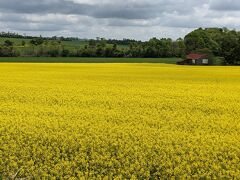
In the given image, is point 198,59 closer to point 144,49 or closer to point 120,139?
point 144,49

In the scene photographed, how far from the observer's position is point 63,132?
13.1 m

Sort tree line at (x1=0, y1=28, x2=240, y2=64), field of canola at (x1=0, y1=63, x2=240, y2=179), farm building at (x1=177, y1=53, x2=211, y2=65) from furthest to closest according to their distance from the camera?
tree line at (x1=0, y1=28, x2=240, y2=64) → farm building at (x1=177, y1=53, x2=211, y2=65) → field of canola at (x1=0, y1=63, x2=240, y2=179)

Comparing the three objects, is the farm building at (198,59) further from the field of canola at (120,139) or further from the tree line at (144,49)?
the field of canola at (120,139)

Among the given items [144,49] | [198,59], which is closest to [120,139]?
[198,59]

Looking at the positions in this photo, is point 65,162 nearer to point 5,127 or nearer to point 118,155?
point 118,155

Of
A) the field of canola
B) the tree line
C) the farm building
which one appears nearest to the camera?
the field of canola

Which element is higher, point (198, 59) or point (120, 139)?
point (120, 139)

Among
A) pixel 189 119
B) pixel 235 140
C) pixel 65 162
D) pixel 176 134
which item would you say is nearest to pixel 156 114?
pixel 189 119

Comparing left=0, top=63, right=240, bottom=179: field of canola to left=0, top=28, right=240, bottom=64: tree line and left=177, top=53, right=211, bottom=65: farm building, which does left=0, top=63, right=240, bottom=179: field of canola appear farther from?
left=0, top=28, right=240, bottom=64: tree line

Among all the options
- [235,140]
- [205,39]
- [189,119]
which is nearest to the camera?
[235,140]

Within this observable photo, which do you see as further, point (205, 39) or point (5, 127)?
point (205, 39)

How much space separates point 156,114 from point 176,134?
10.8ft

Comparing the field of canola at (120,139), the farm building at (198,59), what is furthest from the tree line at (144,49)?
the field of canola at (120,139)

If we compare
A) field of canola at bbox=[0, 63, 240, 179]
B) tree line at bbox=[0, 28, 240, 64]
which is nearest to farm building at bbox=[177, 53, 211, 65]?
tree line at bbox=[0, 28, 240, 64]
